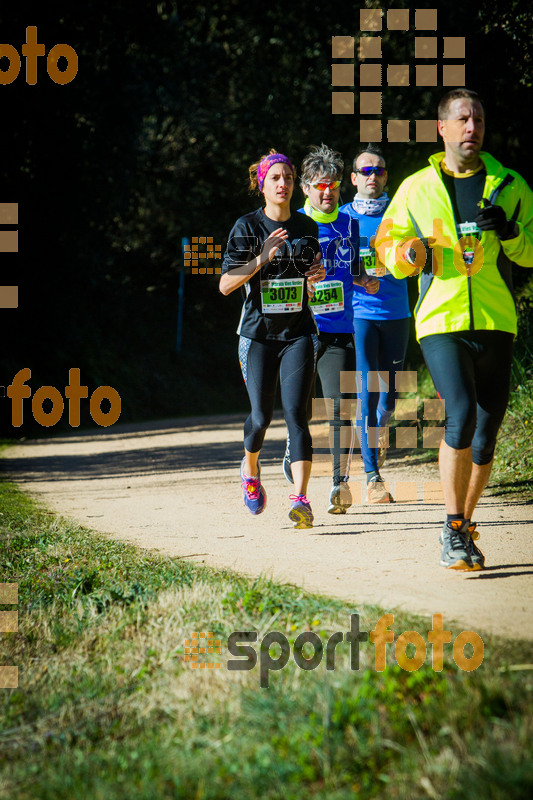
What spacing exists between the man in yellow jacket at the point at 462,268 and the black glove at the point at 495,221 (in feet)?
0.08

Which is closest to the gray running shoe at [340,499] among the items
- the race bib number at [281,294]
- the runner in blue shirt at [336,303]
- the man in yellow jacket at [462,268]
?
the runner in blue shirt at [336,303]

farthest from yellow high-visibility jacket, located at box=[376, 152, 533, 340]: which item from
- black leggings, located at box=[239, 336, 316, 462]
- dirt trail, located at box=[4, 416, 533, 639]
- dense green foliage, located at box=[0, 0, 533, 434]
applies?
dense green foliage, located at box=[0, 0, 533, 434]

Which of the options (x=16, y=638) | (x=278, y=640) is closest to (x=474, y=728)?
(x=278, y=640)

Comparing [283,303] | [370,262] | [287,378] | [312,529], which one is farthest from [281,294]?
[312,529]

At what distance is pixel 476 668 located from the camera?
2885 mm

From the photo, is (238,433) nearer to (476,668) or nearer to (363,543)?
(363,543)

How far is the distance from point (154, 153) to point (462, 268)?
23.0 m

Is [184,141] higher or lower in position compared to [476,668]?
higher

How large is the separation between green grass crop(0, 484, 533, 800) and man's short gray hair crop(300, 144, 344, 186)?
3.05 meters

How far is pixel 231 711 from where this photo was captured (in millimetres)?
3033

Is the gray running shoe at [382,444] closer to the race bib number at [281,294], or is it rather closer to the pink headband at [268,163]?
the race bib number at [281,294]

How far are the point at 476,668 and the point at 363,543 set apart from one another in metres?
2.48

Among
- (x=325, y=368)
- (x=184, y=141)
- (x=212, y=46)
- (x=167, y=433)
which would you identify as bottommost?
(x=167, y=433)

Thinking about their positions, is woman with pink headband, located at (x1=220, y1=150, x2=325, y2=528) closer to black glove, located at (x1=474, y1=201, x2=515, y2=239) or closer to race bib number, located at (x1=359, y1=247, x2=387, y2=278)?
race bib number, located at (x1=359, y1=247, x2=387, y2=278)
